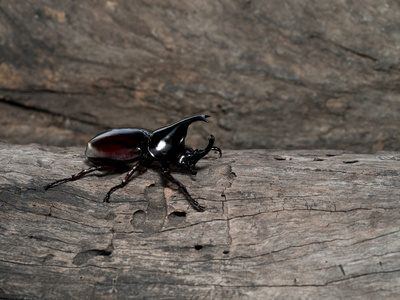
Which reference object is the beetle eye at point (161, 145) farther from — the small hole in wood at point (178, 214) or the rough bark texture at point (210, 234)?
the small hole in wood at point (178, 214)

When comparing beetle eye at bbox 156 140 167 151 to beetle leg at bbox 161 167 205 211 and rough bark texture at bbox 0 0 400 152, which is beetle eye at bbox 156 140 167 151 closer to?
beetle leg at bbox 161 167 205 211

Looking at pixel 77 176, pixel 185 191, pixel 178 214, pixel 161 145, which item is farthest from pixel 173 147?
pixel 77 176

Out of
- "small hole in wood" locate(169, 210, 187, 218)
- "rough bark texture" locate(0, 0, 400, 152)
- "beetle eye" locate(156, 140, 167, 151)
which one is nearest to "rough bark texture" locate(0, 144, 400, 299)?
"small hole in wood" locate(169, 210, 187, 218)

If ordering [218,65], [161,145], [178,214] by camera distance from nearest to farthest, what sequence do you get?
[178,214], [161,145], [218,65]

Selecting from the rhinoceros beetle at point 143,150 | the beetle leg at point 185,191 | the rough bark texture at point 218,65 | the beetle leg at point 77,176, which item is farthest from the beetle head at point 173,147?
the rough bark texture at point 218,65

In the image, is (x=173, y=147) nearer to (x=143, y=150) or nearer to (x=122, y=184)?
(x=143, y=150)
